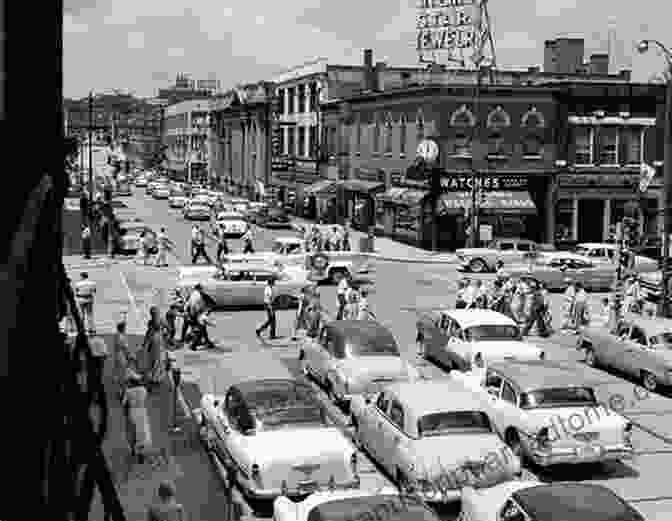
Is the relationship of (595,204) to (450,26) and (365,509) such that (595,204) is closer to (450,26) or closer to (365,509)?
(450,26)

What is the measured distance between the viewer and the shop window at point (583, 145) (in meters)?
50.8

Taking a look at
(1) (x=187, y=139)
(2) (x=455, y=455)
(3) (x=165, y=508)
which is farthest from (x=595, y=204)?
(1) (x=187, y=139)

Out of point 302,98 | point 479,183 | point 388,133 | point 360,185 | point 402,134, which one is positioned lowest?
point 360,185

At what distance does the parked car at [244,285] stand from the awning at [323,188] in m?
32.7

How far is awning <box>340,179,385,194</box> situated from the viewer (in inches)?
2252

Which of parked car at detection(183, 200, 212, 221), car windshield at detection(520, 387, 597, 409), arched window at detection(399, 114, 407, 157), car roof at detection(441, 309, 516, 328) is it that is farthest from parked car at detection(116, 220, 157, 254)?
car windshield at detection(520, 387, 597, 409)

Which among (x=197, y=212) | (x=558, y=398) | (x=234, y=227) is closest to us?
(x=558, y=398)

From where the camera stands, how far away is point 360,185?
59250 millimetres

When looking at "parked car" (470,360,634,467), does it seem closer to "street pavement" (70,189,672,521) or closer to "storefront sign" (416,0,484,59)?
"street pavement" (70,189,672,521)

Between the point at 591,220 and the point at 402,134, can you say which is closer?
the point at 591,220

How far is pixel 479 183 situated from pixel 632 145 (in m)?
8.82

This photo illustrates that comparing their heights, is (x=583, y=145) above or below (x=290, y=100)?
below

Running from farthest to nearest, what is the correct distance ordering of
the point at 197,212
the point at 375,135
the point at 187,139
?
the point at 187,139 < the point at 197,212 < the point at 375,135

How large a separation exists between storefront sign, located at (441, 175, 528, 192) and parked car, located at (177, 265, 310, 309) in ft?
65.6
